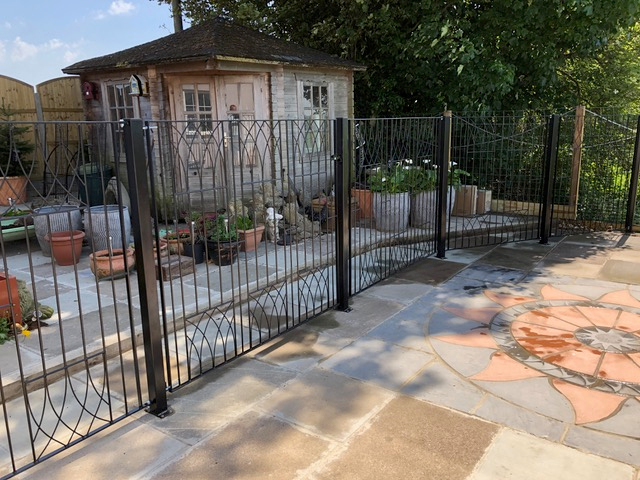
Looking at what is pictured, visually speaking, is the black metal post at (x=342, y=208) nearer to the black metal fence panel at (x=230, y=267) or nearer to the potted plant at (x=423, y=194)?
the black metal fence panel at (x=230, y=267)

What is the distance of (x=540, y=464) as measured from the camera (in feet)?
8.61

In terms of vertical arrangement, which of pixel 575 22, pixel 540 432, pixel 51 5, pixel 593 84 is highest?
pixel 51 5

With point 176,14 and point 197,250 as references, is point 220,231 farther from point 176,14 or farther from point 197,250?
point 176,14

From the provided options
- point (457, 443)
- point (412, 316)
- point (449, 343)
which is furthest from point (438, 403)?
point (412, 316)

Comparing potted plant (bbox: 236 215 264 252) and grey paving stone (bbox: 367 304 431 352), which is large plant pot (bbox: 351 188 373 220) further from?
grey paving stone (bbox: 367 304 431 352)

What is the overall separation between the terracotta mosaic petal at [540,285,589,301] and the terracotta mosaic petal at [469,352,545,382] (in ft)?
5.26

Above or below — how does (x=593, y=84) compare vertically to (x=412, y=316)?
above

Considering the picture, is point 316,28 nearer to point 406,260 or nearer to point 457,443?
point 406,260

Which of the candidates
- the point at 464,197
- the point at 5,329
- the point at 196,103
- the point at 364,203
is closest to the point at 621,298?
the point at 364,203

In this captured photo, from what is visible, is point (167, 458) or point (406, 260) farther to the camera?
point (406, 260)

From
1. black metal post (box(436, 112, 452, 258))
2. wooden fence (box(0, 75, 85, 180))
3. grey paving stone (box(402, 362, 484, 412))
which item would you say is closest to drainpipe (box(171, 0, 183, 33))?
wooden fence (box(0, 75, 85, 180))

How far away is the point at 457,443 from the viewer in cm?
280

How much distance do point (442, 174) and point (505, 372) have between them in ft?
10.4

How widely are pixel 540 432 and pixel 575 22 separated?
769cm
